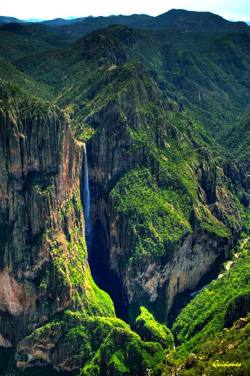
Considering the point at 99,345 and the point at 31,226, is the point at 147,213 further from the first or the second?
the point at 99,345

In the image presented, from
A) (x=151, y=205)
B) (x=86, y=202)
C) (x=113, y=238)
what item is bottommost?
(x=113, y=238)

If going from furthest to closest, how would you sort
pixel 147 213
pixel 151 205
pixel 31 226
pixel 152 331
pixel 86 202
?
pixel 86 202
pixel 151 205
pixel 147 213
pixel 152 331
pixel 31 226

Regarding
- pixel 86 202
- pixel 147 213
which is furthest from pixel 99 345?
pixel 86 202

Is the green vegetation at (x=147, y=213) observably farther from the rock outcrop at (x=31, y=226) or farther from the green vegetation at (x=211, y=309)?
the rock outcrop at (x=31, y=226)

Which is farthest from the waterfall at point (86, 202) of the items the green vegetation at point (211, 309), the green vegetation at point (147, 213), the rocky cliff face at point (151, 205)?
the green vegetation at point (211, 309)

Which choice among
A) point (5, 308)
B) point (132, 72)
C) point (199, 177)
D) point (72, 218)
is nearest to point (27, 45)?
point (132, 72)

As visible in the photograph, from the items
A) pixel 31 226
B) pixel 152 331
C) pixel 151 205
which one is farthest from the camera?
pixel 151 205

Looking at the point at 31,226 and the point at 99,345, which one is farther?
the point at 31,226

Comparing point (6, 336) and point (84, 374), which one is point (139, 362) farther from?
point (6, 336)
